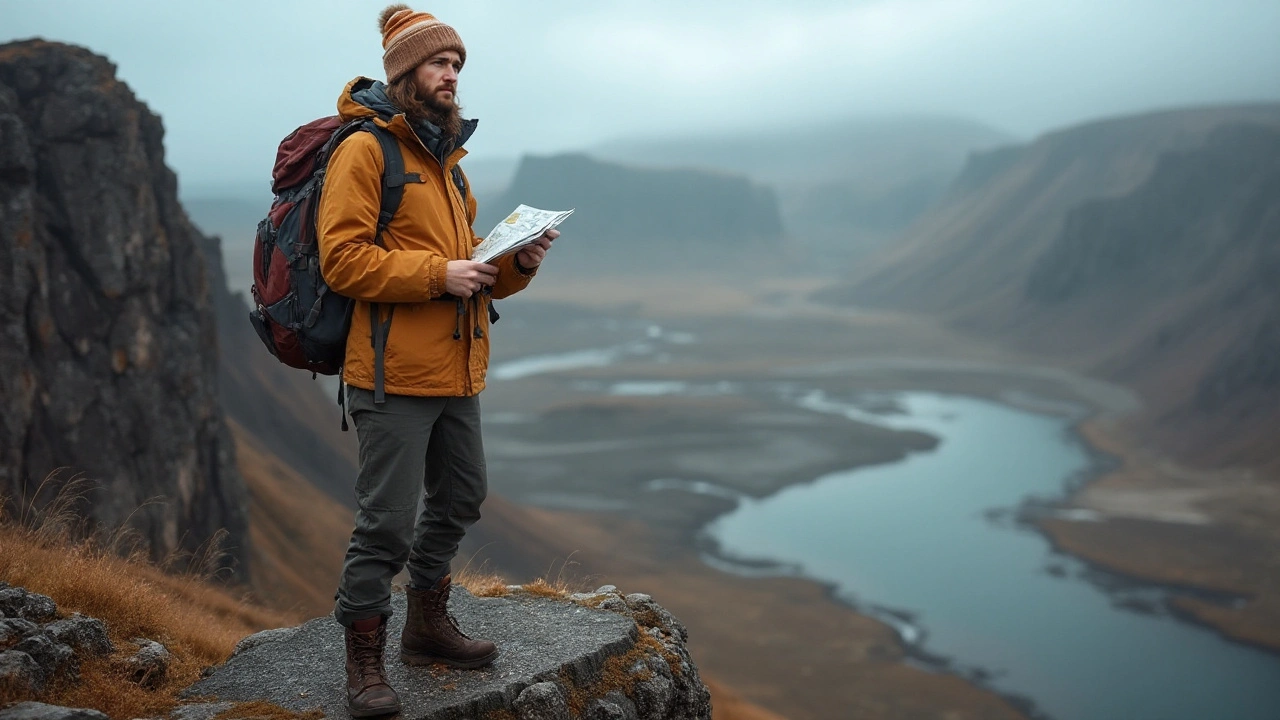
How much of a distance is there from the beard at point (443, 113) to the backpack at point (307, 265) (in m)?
0.22

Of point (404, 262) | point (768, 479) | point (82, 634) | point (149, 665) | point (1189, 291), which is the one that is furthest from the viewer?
point (1189, 291)

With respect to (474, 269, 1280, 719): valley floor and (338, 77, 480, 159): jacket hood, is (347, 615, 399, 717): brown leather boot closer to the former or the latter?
(338, 77, 480, 159): jacket hood

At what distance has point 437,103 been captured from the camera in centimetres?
529

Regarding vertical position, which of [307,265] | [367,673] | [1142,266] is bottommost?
[367,673]

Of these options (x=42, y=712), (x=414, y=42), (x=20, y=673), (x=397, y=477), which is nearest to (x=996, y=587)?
(x=397, y=477)

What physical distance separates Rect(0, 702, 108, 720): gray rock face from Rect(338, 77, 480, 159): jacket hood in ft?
9.56

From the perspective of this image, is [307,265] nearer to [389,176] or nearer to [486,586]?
[389,176]

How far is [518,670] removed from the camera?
19.6 feet

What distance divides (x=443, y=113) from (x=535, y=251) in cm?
80

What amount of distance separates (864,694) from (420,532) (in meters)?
30.1

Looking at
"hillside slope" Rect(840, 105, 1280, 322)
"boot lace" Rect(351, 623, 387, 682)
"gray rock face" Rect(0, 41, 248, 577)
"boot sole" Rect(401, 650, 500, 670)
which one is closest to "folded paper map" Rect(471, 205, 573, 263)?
"boot lace" Rect(351, 623, 387, 682)

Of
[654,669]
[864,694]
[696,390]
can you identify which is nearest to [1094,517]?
[864,694]

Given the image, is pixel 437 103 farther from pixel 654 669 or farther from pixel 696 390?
pixel 696 390

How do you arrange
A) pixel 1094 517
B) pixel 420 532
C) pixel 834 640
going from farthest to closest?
pixel 1094 517, pixel 834 640, pixel 420 532
